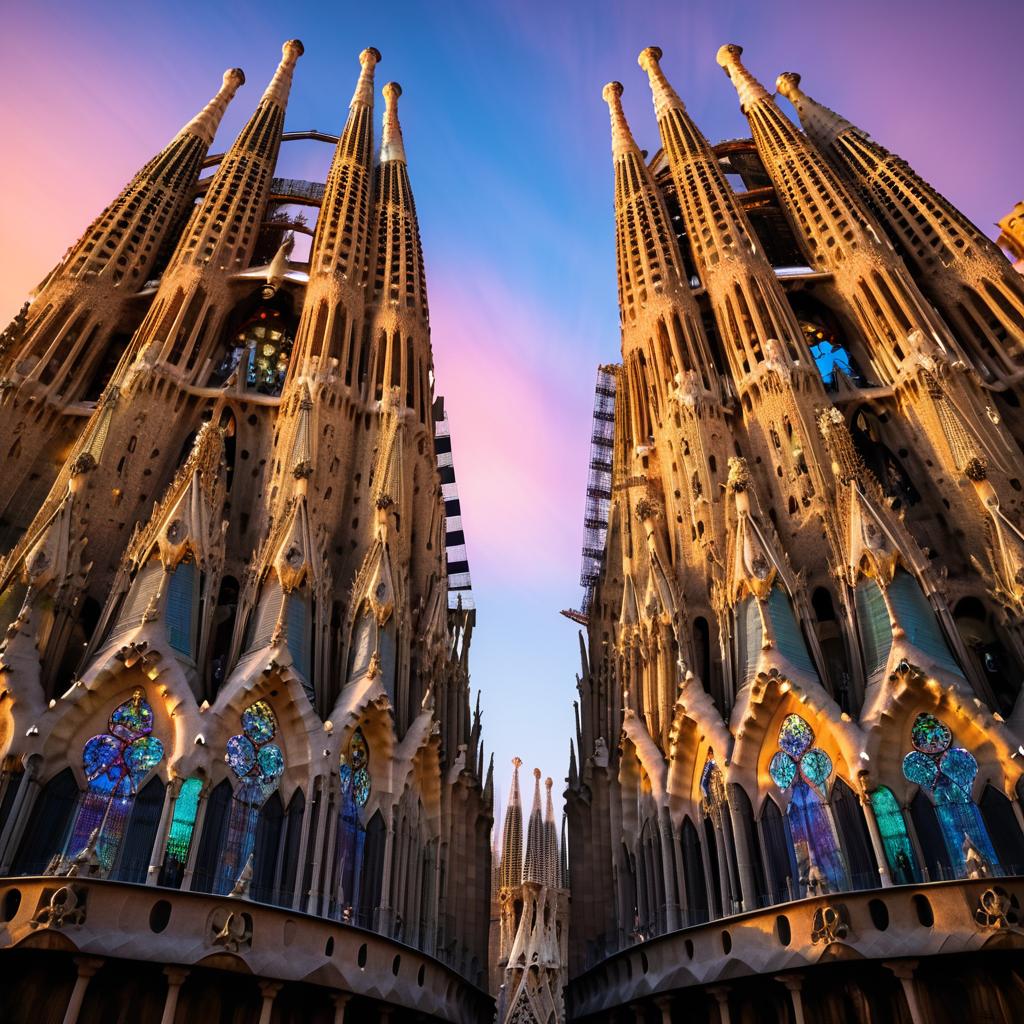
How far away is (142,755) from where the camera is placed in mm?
23375

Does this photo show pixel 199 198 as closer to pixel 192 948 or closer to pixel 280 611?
pixel 280 611

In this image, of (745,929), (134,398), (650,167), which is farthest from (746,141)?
(745,929)

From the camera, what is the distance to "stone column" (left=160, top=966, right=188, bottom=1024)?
61.0ft

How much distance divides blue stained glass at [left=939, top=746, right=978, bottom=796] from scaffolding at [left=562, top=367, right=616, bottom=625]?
95.2 feet

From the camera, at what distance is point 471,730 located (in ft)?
113

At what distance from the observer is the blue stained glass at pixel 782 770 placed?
2419 centimetres

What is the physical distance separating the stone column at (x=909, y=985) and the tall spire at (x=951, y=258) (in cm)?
2445

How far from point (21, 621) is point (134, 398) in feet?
38.8

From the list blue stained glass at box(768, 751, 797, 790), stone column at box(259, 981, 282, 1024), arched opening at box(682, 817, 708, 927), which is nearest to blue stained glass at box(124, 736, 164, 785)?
stone column at box(259, 981, 282, 1024)

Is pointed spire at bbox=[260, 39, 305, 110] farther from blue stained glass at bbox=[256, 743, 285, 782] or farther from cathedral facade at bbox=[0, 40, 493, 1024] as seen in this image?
blue stained glass at bbox=[256, 743, 285, 782]

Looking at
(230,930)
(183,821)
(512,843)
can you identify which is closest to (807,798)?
(230,930)

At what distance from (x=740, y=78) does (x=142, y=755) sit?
175 ft

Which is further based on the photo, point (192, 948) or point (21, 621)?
point (21, 621)

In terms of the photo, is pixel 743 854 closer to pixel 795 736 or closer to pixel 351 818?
pixel 795 736
